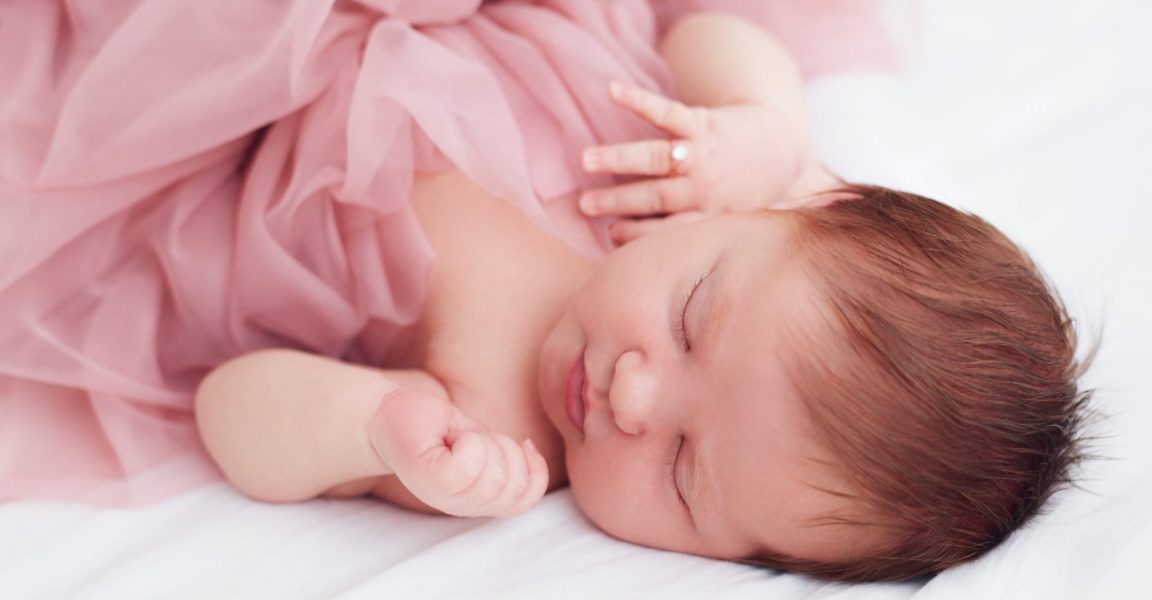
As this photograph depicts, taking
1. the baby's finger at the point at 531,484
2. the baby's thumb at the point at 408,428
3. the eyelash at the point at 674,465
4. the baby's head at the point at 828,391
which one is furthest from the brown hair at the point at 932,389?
the baby's thumb at the point at 408,428

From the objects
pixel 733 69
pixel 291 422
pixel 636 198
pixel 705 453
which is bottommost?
pixel 291 422

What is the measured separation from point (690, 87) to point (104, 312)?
0.82m

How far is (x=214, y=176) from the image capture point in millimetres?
1180

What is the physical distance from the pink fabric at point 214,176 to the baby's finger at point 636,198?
5cm

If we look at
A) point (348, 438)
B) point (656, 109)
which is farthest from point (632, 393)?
point (656, 109)

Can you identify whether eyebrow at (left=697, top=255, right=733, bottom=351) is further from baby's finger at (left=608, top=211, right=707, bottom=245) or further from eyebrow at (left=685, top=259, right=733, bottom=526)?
baby's finger at (left=608, top=211, right=707, bottom=245)

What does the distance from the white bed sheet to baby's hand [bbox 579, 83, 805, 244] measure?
0.29m

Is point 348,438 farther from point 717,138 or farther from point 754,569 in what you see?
point 717,138

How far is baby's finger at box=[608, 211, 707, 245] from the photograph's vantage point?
1210 millimetres

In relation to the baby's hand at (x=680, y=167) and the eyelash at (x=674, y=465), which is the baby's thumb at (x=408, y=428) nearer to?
the eyelash at (x=674, y=465)

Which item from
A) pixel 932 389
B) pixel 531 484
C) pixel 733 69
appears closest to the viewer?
pixel 932 389

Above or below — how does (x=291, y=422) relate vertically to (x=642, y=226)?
below

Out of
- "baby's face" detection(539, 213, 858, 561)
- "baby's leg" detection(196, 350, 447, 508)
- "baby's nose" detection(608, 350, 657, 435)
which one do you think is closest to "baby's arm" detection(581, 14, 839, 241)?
"baby's face" detection(539, 213, 858, 561)

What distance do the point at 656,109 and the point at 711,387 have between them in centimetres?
41
